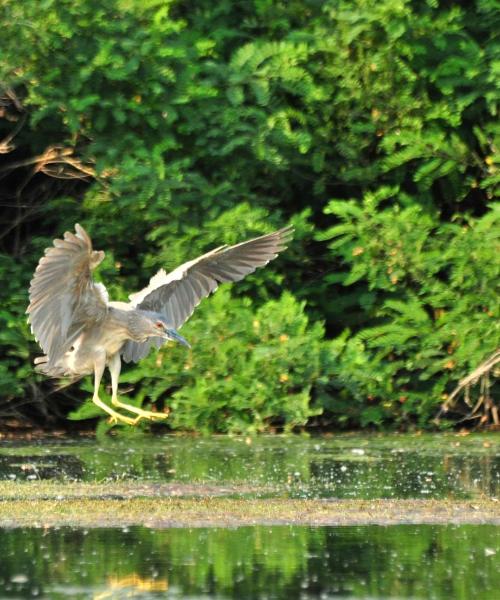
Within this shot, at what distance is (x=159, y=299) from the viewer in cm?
1101

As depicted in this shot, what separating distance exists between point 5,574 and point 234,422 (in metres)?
5.81

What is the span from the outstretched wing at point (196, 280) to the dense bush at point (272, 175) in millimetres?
1750

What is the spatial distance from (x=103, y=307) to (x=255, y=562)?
11.0ft

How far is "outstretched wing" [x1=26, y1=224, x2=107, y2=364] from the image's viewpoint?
9.20 meters

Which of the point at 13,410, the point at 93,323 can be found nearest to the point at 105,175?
the point at 13,410

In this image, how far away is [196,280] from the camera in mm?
10969

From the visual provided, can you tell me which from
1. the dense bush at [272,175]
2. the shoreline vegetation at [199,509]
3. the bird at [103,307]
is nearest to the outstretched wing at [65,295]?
the bird at [103,307]

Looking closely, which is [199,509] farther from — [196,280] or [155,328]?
[196,280]

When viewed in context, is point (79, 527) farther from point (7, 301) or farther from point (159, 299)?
point (7, 301)

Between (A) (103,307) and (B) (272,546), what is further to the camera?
(A) (103,307)

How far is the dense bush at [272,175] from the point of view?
41.8 feet

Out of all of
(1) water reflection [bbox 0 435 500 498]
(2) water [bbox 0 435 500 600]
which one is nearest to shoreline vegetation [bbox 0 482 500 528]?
(2) water [bbox 0 435 500 600]

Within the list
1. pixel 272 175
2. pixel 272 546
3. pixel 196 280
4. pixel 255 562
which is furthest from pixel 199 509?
pixel 272 175

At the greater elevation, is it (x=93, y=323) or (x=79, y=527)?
(x=93, y=323)
